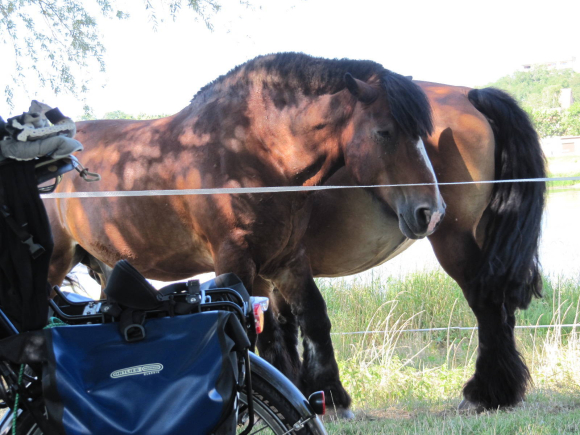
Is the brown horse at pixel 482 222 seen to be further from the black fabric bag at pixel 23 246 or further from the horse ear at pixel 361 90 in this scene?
the black fabric bag at pixel 23 246

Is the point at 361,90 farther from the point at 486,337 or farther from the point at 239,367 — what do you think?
the point at 239,367

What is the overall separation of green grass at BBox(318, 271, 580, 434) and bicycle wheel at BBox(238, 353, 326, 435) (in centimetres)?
160

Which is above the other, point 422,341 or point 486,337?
point 486,337

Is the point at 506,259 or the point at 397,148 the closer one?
the point at 397,148

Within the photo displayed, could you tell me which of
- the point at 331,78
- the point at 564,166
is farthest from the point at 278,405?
the point at 564,166

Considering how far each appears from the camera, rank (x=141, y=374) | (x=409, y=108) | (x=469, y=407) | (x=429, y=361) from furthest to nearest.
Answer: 1. (x=429, y=361)
2. (x=469, y=407)
3. (x=409, y=108)
4. (x=141, y=374)

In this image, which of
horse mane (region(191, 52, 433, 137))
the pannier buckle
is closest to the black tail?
horse mane (region(191, 52, 433, 137))

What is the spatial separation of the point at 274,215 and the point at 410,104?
0.98 m

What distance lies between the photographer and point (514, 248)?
4.08 metres

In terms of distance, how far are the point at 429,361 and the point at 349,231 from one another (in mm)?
1812

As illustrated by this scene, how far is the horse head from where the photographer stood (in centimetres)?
349

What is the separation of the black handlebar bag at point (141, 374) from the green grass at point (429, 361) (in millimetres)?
2002

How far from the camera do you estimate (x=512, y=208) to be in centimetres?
415

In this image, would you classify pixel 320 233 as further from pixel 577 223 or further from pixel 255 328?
pixel 577 223
